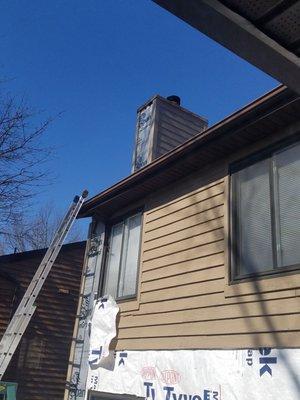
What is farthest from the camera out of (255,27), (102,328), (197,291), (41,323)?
(41,323)

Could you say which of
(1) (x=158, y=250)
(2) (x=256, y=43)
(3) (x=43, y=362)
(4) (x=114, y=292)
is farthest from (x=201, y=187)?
(3) (x=43, y=362)

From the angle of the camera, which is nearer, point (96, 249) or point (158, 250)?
point (158, 250)

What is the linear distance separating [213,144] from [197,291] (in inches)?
76.7

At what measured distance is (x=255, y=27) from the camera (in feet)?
6.57

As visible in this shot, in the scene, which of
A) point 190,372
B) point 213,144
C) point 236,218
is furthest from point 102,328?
point 213,144

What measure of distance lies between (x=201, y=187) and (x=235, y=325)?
2.17 meters

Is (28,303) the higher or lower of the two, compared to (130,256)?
lower

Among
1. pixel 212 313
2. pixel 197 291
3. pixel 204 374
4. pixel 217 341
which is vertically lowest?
pixel 204 374

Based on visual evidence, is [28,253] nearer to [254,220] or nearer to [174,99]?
[174,99]

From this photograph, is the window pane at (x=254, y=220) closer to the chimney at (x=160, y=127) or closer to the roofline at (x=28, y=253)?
the chimney at (x=160, y=127)

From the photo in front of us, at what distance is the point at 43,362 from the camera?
1274cm

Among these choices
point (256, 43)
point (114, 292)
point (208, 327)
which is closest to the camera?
point (256, 43)

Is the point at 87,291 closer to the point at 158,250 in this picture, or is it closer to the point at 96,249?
the point at 96,249

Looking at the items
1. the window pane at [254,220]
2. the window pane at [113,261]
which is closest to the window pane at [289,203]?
the window pane at [254,220]
